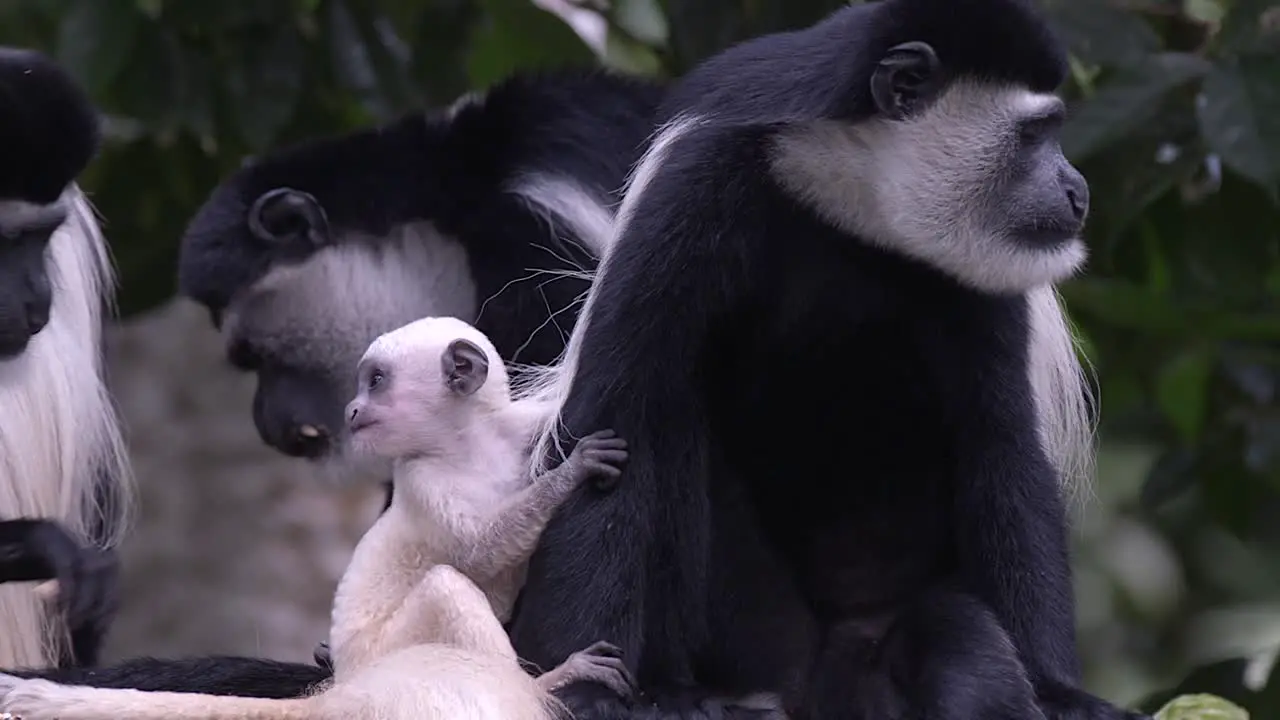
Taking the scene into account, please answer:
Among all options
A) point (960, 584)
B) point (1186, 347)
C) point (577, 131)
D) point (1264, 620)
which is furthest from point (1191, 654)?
point (960, 584)

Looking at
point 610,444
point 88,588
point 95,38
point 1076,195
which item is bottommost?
point 88,588

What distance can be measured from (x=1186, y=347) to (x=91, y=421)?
1652 mm

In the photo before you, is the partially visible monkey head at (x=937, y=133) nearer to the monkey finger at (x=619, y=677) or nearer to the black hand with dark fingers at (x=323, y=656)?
the monkey finger at (x=619, y=677)

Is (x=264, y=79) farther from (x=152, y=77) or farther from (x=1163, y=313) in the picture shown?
(x=1163, y=313)

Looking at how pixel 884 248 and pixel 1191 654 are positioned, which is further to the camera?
pixel 1191 654

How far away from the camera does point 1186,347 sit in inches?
119

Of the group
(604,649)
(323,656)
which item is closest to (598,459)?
(604,649)

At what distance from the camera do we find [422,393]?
80.1 inches

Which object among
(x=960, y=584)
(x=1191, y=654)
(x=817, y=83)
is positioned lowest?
(x=1191, y=654)

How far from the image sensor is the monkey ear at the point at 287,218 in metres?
2.98

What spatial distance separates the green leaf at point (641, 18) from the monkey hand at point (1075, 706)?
50.6 inches

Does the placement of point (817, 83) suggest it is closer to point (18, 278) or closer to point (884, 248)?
point (884, 248)

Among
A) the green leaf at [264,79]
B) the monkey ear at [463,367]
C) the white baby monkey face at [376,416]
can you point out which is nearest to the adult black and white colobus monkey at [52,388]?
the green leaf at [264,79]

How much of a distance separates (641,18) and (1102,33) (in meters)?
0.75
